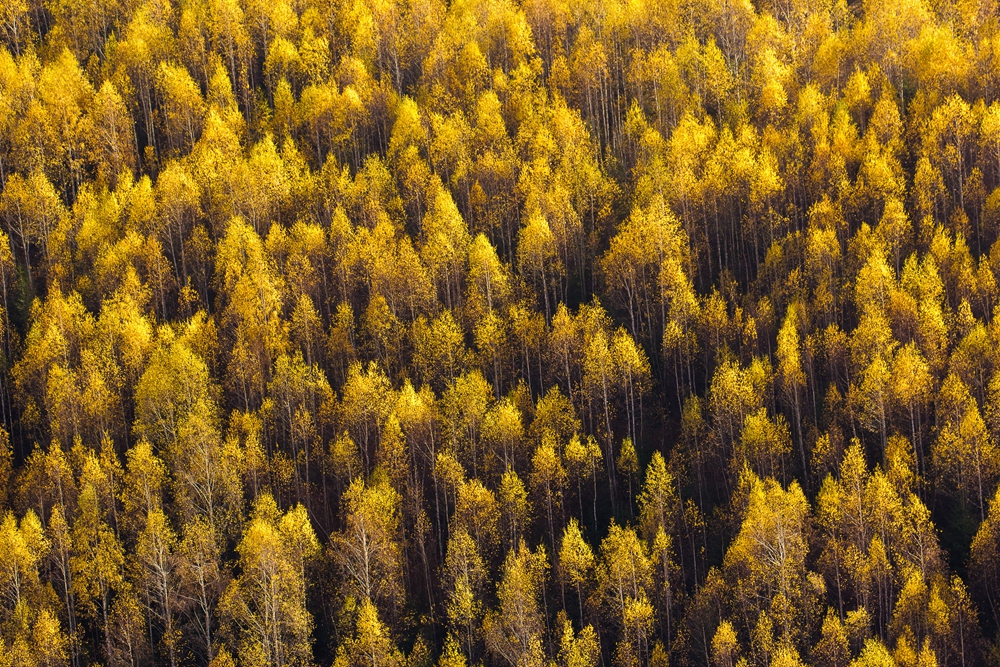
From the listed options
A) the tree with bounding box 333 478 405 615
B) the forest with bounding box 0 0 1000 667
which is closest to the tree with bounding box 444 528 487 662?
the forest with bounding box 0 0 1000 667

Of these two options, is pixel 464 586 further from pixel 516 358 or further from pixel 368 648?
pixel 516 358

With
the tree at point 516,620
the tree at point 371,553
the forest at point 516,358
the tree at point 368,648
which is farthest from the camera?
the tree at point 371,553

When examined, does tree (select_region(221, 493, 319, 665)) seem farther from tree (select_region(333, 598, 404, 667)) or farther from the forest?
tree (select_region(333, 598, 404, 667))

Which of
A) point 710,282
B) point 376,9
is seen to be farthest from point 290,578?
point 376,9

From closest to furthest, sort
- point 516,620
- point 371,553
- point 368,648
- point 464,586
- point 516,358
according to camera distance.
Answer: point 368,648
point 516,620
point 464,586
point 371,553
point 516,358

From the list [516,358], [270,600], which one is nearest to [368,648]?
[270,600]

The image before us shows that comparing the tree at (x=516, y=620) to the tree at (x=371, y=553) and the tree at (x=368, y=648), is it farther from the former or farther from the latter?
the tree at (x=371, y=553)

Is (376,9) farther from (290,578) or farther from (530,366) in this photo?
(290,578)

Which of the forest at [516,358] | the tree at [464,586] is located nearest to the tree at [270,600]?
the forest at [516,358]
